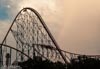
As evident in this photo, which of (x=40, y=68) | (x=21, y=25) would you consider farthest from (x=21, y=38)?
(x=40, y=68)

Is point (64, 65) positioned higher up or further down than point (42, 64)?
further down

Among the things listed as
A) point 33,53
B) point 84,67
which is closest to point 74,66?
point 84,67

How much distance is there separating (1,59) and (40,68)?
23.2ft

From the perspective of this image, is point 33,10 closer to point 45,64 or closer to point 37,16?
point 37,16

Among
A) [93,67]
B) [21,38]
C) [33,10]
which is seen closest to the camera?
[93,67]

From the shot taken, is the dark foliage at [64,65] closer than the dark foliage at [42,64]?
Yes

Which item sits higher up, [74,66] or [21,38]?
[21,38]

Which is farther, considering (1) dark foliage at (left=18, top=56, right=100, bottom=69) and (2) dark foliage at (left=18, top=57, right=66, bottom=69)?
(2) dark foliage at (left=18, top=57, right=66, bottom=69)

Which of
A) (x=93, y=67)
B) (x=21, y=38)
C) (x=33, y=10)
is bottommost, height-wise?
(x=93, y=67)

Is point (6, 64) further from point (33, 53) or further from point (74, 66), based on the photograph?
point (74, 66)

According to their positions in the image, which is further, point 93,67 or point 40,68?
point 40,68

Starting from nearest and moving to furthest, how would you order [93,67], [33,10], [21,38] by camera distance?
[93,67], [33,10], [21,38]

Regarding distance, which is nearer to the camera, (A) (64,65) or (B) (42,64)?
(A) (64,65)

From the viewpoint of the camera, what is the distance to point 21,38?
2431 inches
